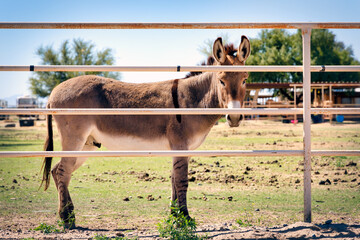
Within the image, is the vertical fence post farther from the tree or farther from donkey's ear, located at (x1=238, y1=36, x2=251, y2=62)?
the tree

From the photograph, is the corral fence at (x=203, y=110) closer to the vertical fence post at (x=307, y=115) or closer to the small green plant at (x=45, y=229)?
the vertical fence post at (x=307, y=115)

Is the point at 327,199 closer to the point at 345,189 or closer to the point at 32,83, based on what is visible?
the point at 345,189

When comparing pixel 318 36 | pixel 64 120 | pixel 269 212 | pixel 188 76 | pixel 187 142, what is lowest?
pixel 269 212

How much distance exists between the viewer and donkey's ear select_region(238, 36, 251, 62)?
4211 millimetres

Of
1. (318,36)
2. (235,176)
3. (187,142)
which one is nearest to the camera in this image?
(187,142)

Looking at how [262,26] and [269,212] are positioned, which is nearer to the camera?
[262,26]

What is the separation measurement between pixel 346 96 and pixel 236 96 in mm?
40969

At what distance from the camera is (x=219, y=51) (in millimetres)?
4289

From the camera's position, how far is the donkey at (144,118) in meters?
4.30

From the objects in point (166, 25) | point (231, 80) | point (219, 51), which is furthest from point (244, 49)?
point (166, 25)

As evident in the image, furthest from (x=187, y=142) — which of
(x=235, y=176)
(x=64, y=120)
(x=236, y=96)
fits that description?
(x=235, y=176)

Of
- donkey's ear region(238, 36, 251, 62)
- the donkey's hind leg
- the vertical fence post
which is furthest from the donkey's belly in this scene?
the vertical fence post

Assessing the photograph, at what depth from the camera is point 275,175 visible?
743 cm

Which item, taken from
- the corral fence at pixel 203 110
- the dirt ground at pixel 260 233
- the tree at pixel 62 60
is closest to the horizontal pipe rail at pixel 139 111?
the corral fence at pixel 203 110
